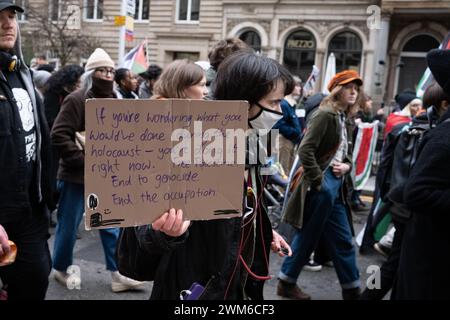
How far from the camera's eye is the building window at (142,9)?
26.3m

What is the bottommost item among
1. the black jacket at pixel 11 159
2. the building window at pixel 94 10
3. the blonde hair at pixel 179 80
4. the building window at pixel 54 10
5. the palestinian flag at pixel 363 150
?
the palestinian flag at pixel 363 150

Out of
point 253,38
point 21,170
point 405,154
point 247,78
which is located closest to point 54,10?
point 253,38

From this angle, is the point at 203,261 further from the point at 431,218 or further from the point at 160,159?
the point at 431,218

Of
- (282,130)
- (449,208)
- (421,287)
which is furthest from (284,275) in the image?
(282,130)

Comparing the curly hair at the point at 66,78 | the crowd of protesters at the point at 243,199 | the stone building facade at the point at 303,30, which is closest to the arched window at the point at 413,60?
the stone building facade at the point at 303,30

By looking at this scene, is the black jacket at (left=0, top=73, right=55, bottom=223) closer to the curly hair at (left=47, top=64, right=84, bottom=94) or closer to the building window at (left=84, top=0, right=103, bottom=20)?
the curly hair at (left=47, top=64, right=84, bottom=94)

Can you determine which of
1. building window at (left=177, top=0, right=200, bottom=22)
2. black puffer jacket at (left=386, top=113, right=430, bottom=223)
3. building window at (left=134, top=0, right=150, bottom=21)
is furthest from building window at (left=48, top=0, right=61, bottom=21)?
black puffer jacket at (left=386, top=113, right=430, bottom=223)

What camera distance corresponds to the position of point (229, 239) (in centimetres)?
179

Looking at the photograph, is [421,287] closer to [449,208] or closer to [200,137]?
[449,208]

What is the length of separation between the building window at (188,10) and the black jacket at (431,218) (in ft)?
81.2

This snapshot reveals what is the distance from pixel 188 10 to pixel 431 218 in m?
25.1

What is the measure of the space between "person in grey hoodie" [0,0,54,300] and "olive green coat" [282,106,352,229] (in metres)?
1.89

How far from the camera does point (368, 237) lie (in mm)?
4723

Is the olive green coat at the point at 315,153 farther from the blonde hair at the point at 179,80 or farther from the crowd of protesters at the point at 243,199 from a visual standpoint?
the blonde hair at the point at 179,80
